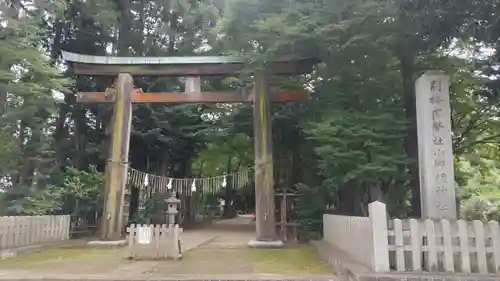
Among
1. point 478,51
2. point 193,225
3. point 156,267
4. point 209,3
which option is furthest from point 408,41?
point 193,225

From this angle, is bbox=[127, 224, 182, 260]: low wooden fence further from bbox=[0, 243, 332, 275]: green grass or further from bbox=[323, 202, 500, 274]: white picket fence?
bbox=[323, 202, 500, 274]: white picket fence

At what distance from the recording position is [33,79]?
12898mm

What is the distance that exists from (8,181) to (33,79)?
5.52 m

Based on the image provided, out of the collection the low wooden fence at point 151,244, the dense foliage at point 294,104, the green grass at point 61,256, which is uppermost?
the dense foliage at point 294,104

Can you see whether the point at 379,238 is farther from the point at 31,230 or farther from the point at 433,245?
the point at 31,230

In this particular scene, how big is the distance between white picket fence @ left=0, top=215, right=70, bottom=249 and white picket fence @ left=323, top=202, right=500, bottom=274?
8.60 meters

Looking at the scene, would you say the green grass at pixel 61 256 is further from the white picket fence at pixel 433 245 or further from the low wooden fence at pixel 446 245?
the low wooden fence at pixel 446 245

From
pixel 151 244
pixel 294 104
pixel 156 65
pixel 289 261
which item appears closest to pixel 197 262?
pixel 151 244

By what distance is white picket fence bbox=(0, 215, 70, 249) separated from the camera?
10.5 m

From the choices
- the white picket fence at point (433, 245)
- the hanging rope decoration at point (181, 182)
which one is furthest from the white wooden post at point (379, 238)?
the hanging rope decoration at point (181, 182)

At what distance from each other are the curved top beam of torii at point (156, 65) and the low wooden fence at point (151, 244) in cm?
605

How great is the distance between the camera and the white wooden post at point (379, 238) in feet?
19.8

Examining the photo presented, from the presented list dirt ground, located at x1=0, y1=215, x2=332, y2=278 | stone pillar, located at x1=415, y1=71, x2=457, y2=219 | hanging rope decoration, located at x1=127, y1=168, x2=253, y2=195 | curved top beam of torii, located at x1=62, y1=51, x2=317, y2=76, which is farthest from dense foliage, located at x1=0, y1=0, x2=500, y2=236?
dirt ground, located at x1=0, y1=215, x2=332, y2=278

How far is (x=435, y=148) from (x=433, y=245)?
2.02 metres
